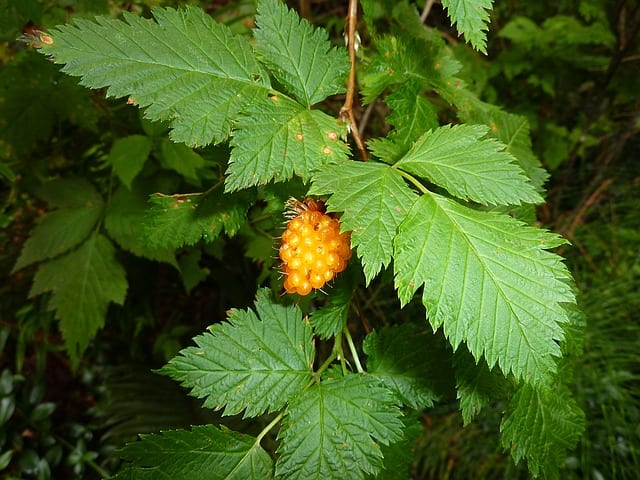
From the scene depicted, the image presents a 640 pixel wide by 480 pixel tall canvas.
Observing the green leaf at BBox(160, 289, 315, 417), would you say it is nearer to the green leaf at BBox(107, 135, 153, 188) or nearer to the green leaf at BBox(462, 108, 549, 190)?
the green leaf at BBox(462, 108, 549, 190)

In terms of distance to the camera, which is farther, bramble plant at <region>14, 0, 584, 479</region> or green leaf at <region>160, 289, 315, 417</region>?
green leaf at <region>160, 289, 315, 417</region>

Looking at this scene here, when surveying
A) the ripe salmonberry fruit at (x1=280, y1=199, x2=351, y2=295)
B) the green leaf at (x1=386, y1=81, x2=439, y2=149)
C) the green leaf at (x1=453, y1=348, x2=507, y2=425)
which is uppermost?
the green leaf at (x1=386, y1=81, x2=439, y2=149)

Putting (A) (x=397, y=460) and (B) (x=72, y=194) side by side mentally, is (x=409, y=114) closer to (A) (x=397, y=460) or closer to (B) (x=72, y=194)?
(A) (x=397, y=460)

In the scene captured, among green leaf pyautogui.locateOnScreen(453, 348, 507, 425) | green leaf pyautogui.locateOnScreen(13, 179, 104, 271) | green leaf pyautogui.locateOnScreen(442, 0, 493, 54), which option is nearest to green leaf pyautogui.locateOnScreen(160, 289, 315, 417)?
green leaf pyautogui.locateOnScreen(453, 348, 507, 425)

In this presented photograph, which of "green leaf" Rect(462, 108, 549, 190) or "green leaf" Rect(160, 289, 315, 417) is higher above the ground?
"green leaf" Rect(462, 108, 549, 190)

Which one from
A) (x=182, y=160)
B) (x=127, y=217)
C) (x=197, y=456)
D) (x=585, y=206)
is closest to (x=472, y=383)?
(x=197, y=456)

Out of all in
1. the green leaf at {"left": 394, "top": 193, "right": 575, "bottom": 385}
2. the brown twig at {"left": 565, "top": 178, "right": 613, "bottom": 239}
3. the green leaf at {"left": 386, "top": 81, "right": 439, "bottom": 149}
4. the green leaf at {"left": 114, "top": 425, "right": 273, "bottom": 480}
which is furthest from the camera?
the brown twig at {"left": 565, "top": 178, "right": 613, "bottom": 239}

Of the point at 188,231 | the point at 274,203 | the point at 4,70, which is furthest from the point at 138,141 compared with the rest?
the point at 274,203
